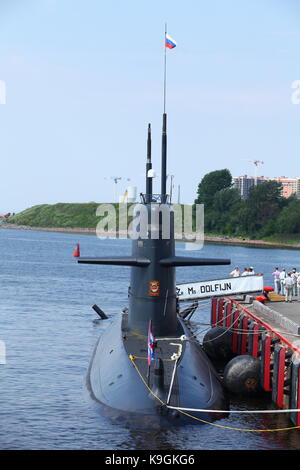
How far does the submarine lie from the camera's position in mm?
19594

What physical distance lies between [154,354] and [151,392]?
2.46 metres

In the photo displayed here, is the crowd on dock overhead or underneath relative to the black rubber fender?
overhead

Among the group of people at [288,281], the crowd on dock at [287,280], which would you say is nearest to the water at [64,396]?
the crowd on dock at [287,280]

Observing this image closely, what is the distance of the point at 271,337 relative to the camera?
84.8ft

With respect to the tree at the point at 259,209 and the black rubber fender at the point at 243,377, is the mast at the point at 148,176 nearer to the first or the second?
the black rubber fender at the point at 243,377

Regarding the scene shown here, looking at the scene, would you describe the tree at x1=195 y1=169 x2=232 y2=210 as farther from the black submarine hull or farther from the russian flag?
the black submarine hull

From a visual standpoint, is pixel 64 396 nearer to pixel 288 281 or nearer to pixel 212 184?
pixel 288 281

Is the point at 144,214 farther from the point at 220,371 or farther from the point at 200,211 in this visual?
the point at 200,211

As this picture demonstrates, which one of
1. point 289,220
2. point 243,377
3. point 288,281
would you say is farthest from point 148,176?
point 289,220

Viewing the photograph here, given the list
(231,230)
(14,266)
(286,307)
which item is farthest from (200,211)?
(286,307)

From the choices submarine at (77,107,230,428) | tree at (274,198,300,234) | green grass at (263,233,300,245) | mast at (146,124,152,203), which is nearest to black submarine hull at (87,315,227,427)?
submarine at (77,107,230,428)

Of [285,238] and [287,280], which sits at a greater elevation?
[287,280]

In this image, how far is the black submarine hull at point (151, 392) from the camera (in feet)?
63.1

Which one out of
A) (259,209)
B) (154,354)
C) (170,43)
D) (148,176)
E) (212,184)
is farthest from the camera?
(212,184)
